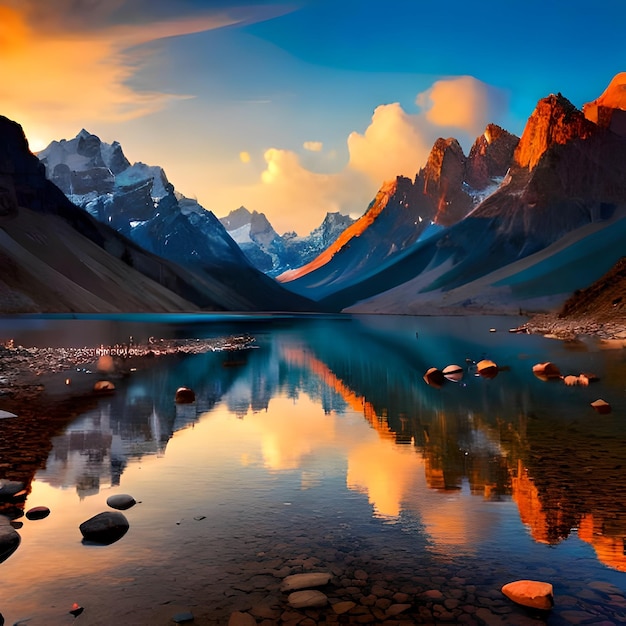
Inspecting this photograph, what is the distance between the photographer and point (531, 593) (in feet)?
33.7

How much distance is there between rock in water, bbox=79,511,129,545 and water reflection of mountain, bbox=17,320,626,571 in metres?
3.80

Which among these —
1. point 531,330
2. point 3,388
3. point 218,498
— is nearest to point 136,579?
point 218,498

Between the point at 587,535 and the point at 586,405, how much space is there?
18816 millimetres

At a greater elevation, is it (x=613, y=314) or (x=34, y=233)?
(x=34, y=233)

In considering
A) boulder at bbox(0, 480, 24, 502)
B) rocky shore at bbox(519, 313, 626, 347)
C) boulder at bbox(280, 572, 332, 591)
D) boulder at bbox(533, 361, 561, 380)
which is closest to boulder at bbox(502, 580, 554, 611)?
boulder at bbox(280, 572, 332, 591)

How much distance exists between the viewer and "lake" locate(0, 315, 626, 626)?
416 inches

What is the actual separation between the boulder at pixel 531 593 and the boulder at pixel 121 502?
9122mm

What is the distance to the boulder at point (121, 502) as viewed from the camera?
15359 millimetres

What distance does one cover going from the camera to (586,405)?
30.5 metres

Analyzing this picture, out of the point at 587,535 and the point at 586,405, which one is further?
the point at 586,405

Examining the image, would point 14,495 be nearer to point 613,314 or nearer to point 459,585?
point 459,585

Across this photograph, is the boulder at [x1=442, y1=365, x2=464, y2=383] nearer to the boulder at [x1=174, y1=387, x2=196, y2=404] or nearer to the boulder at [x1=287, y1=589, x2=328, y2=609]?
the boulder at [x1=174, y1=387, x2=196, y2=404]

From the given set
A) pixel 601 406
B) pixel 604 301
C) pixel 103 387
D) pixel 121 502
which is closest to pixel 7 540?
pixel 121 502

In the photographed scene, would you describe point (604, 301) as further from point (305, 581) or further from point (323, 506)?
point (305, 581)
